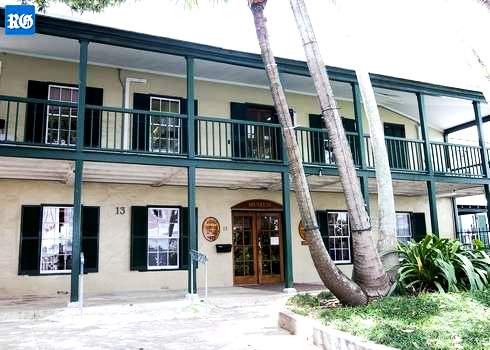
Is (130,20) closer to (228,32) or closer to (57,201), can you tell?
(228,32)

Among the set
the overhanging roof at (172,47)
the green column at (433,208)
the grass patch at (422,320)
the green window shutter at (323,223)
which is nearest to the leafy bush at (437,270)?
the grass patch at (422,320)

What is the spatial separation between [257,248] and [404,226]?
5547 millimetres

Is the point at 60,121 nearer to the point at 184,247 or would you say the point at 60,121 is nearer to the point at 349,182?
the point at 184,247

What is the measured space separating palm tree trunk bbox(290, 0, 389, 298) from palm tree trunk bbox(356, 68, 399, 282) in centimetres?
66

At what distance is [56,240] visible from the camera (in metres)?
10.5

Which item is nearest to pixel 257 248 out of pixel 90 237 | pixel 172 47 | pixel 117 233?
pixel 117 233

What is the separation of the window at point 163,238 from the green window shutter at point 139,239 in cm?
16

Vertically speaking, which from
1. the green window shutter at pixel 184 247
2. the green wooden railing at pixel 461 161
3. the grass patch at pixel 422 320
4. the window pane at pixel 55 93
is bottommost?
the grass patch at pixel 422 320

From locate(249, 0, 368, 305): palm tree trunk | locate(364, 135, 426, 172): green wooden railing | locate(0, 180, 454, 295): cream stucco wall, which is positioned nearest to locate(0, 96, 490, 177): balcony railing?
locate(364, 135, 426, 172): green wooden railing

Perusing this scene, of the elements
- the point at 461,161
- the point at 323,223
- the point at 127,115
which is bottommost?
the point at 323,223

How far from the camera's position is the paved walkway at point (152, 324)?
227 inches

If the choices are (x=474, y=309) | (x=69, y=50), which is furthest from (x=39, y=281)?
(x=474, y=309)

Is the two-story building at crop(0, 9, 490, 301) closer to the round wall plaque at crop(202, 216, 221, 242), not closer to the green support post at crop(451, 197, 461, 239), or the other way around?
the round wall plaque at crop(202, 216, 221, 242)

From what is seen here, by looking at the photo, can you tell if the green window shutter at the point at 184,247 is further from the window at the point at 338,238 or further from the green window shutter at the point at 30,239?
the window at the point at 338,238
